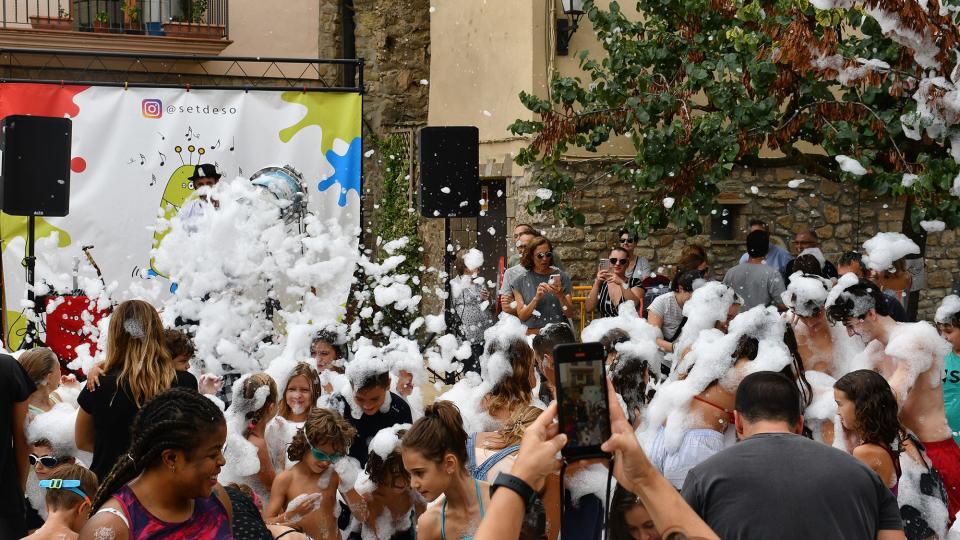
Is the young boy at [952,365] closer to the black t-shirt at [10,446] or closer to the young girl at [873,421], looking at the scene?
the young girl at [873,421]

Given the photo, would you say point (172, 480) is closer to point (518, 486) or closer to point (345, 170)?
point (518, 486)

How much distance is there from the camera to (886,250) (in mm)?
8250

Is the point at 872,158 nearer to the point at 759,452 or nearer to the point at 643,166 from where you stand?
the point at 643,166

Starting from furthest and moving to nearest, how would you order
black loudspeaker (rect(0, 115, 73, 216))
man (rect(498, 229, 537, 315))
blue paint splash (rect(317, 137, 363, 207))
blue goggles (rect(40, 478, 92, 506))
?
blue paint splash (rect(317, 137, 363, 207)) → man (rect(498, 229, 537, 315)) → black loudspeaker (rect(0, 115, 73, 216)) → blue goggles (rect(40, 478, 92, 506))

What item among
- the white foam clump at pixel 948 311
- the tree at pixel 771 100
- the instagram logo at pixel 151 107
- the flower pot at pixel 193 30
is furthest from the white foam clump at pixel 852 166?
the flower pot at pixel 193 30

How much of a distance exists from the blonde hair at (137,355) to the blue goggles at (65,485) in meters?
0.57

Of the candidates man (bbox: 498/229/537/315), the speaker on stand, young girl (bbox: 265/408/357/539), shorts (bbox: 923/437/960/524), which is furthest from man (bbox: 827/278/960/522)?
the speaker on stand

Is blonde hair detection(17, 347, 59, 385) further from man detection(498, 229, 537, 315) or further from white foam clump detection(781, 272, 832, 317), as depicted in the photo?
man detection(498, 229, 537, 315)

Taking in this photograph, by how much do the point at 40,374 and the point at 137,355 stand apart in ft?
2.74

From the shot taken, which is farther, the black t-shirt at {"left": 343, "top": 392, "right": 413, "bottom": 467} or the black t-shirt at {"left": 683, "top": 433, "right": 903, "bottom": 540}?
the black t-shirt at {"left": 343, "top": 392, "right": 413, "bottom": 467}

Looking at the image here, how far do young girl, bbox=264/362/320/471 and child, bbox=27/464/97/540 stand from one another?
1178 millimetres

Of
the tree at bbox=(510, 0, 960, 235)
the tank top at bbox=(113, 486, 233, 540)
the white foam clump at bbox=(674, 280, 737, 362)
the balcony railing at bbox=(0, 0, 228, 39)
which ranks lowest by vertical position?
the tank top at bbox=(113, 486, 233, 540)

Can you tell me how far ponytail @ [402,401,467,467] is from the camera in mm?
3764

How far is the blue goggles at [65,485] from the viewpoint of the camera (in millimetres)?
4129
